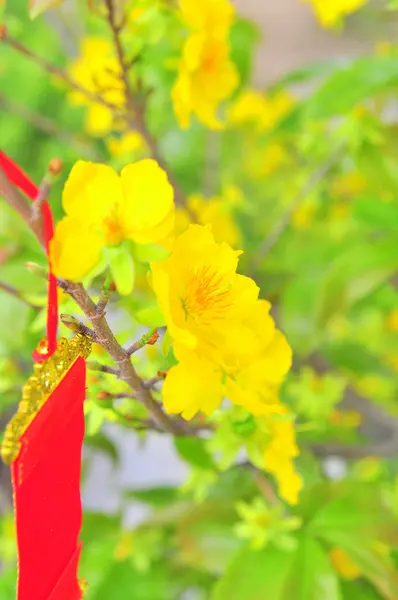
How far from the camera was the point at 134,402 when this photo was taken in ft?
1.13

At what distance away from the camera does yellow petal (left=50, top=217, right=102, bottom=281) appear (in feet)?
0.77

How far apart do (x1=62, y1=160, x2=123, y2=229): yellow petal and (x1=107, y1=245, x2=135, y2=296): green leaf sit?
0.04ft

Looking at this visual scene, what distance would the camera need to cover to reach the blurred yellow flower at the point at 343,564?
1.71 ft

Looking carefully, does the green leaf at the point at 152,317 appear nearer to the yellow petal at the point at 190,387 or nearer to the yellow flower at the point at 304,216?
the yellow petal at the point at 190,387

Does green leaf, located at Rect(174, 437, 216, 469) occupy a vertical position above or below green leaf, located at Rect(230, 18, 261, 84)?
below

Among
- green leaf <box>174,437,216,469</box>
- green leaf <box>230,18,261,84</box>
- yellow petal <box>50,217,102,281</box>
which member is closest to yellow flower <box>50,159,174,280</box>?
yellow petal <box>50,217,102,281</box>

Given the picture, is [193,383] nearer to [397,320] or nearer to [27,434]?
[27,434]

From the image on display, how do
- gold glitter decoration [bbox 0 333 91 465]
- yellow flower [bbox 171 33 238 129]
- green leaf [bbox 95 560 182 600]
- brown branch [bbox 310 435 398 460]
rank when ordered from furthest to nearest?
Result: brown branch [bbox 310 435 398 460]
green leaf [bbox 95 560 182 600]
yellow flower [bbox 171 33 238 129]
gold glitter decoration [bbox 0 333 91 465]

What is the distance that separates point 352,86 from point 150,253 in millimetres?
345

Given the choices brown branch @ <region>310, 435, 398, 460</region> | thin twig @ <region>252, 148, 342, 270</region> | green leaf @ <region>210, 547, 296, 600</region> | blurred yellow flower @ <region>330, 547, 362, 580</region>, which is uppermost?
thin twig @ <region>252, 148, 342, 270</region>

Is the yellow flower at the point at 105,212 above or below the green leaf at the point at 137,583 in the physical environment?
above

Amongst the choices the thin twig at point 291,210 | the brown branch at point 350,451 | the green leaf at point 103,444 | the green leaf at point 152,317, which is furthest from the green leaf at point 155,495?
the green leaf at point 152,317

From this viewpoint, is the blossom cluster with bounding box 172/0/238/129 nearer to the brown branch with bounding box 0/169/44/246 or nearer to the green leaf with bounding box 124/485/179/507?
the brown branch with bounding box 0/169/44/246

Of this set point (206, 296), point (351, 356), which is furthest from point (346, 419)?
point (206, 296)
